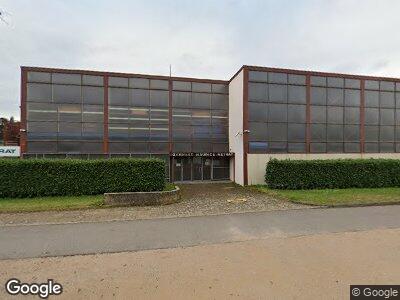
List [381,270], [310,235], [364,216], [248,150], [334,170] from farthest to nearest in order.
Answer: [248,150] < [334,170] < [364,216] < [310,235] < [381,270]

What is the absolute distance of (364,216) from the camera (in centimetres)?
920

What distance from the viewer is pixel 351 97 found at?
802 inches

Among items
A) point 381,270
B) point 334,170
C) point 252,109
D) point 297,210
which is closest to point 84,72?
point 252,109

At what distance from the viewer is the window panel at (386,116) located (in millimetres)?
20891

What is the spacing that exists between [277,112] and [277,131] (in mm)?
1368

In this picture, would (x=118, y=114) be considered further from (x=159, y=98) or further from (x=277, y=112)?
(x=277, y=112)

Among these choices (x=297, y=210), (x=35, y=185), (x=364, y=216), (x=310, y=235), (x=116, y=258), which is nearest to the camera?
(x=116, y=258)

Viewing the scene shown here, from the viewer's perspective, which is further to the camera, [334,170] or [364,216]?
[334,170]

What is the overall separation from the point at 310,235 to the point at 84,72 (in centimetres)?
1819

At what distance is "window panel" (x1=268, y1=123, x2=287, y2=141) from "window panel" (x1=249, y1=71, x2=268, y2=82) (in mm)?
3270

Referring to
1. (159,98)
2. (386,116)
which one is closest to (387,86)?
(386,116)

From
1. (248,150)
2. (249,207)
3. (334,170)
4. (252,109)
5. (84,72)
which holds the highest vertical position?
(84,72)

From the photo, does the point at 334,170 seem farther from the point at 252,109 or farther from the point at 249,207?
the point at 249,207

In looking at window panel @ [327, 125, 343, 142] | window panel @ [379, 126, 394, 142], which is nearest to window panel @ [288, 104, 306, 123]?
window panel @ [327, 125, 343, 142]
